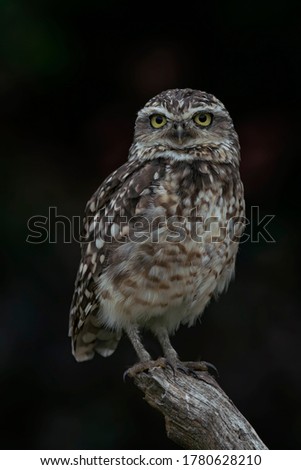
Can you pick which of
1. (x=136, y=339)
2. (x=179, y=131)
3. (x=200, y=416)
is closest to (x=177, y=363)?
(x=136, y=339)

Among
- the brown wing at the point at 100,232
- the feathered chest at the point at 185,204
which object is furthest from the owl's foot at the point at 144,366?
the feathered chest at the point at 185,204

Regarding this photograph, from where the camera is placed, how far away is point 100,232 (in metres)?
5.00

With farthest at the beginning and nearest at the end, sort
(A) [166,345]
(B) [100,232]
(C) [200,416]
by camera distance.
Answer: (A) [166,345], (B) [100,232], (C) [200,416]

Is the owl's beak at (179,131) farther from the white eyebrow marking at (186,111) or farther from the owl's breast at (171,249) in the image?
the owl's breast at (171,249)

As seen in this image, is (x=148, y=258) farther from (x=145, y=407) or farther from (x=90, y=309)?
(x=145, y=407)

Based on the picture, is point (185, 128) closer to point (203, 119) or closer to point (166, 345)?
point (203, 119)

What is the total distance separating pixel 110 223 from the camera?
493cm

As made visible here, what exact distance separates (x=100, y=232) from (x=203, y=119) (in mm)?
763

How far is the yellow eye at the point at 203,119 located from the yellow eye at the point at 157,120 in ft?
0.49

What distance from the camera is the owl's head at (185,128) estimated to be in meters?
4.75

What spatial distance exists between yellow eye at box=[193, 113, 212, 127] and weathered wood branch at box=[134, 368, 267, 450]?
123 cm

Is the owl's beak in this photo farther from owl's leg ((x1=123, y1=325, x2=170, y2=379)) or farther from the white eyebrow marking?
owl's leg ((x1=123, y1=325, x2=170, y2=379))

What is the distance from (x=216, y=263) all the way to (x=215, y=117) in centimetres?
71

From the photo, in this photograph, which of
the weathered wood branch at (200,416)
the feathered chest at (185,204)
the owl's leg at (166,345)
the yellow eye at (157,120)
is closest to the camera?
the weathered wood branch at (200,416)
